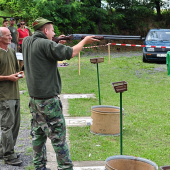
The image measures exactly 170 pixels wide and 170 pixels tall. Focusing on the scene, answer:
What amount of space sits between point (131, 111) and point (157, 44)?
922 centimetres

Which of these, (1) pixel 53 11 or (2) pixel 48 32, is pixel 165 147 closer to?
(2) pixel 48 32

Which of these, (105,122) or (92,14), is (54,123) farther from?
(92,14)

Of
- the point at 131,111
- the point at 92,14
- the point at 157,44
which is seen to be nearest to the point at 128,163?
the point at 131,111

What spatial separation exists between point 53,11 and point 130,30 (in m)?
8.41

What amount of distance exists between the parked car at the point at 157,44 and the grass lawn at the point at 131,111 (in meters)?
1.20

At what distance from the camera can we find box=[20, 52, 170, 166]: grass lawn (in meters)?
5.12

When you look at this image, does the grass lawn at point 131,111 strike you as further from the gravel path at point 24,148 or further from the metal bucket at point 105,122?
the gravel path at point 24,148

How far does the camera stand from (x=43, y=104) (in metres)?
3.75

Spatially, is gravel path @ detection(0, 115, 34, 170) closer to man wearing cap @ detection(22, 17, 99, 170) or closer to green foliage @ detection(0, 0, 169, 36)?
man wearing cap @ detection(22, 17, 99, 170)

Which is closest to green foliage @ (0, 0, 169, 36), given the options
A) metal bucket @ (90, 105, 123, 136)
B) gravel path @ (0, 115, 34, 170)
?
gravel path @ (0, 115, 34, 170)

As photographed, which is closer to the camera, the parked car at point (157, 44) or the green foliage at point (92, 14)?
the parked car at point (157, 44)

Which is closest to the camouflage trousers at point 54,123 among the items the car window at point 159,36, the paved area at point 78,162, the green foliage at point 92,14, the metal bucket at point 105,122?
the paved area at point 78,162

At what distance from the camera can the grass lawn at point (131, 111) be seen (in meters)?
5.12

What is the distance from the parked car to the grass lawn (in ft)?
3.95
